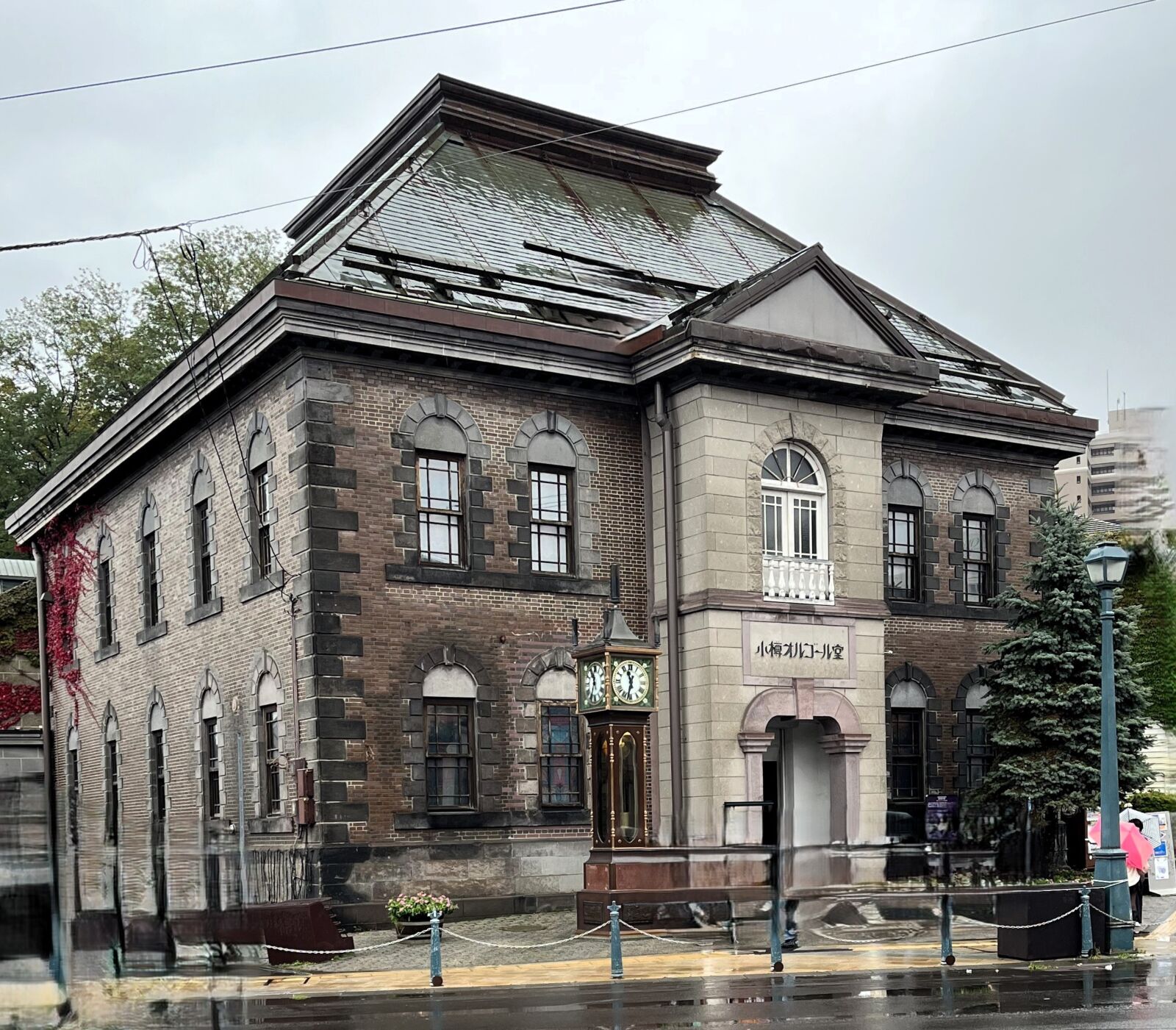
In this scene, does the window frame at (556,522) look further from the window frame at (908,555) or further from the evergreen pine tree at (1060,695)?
the evergreen pine tree at (1060,695)

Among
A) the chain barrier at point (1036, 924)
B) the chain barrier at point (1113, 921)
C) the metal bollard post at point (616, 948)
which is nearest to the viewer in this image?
the metal bollard post at point (616, 948)

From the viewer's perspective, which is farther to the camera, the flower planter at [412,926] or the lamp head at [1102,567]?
the flower planter at [412,926]

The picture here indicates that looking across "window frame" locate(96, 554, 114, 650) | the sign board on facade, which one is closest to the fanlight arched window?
the sign board on facade

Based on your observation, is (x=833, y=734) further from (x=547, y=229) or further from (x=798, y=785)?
(x=547, y=229)

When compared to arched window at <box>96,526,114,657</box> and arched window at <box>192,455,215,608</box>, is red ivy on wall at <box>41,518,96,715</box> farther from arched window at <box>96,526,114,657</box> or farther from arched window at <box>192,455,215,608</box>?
arched window at <box>192,455,215,608</box>

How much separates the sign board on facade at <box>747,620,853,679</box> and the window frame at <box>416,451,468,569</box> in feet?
16.2

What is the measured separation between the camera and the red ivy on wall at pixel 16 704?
1574 inches

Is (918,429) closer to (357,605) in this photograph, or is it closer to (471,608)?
(471,608)

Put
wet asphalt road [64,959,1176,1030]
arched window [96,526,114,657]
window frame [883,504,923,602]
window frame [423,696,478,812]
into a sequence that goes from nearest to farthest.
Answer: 1. wet asphalt road [64,959,1176,1030]
2. window frame [423,696,478,812]
3. window frame [883,504,923,602]
4. arched window [96,526,114,657]

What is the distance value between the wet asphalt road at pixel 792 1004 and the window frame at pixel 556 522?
950 centimetres

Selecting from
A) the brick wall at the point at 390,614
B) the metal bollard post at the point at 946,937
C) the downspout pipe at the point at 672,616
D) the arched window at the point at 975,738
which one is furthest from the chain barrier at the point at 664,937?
the arched window at the point at 975,738

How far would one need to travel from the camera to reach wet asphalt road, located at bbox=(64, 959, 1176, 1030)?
43.1 ft

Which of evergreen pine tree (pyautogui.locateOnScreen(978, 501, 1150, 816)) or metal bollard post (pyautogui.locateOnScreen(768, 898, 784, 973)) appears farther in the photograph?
→ evergreen pine tree (pyautogui.locateOnScreen(978, 501, 1150, 816))

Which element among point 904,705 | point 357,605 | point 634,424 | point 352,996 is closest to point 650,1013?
point 352,996
